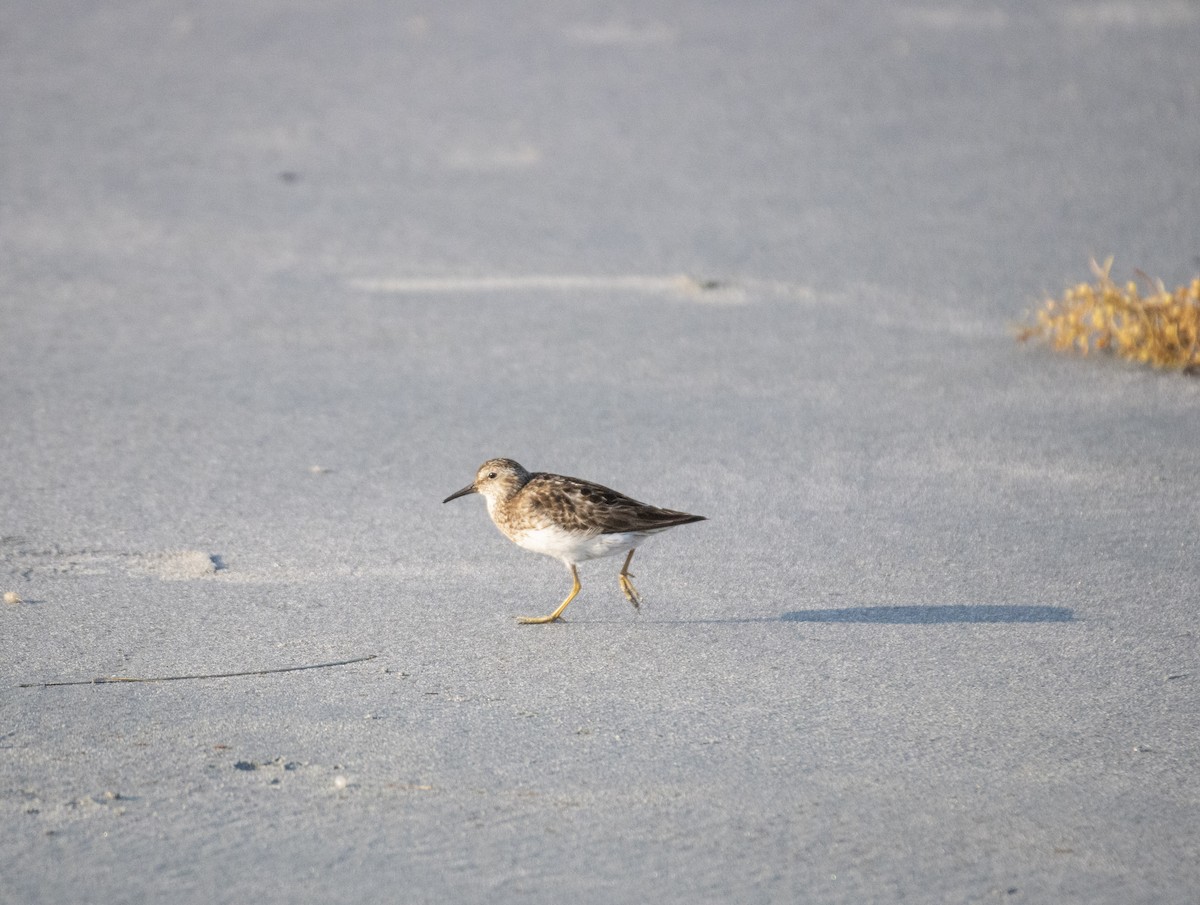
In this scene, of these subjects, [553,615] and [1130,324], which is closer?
[553,615]

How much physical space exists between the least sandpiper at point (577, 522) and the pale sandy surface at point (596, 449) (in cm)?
24

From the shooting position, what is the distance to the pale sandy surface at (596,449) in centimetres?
445

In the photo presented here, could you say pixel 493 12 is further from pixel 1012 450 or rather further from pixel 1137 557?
pixel 1137 557

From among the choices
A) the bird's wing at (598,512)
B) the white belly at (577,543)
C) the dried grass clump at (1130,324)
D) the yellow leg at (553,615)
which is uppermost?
the dried grass clump at (1130,324)

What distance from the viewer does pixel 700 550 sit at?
6852mm

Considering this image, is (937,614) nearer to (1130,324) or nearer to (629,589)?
(629,589)

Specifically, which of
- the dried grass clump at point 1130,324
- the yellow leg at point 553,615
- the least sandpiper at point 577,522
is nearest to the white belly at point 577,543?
the least sandpiper at point 577,522

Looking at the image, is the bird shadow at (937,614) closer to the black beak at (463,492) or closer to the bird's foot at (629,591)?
the bird's foot at (629,591)

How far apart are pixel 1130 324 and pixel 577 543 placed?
4699 millimetres

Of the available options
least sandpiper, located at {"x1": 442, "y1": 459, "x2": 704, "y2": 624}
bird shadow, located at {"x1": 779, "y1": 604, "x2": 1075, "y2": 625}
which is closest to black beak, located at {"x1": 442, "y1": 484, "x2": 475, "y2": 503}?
least sandpiper, located at {"x1": 442, "y1": 459, "x2": 704, "y2": 624}

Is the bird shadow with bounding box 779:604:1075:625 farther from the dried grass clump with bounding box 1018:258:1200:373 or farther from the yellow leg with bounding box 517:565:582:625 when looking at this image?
the dried grass clump with bounding box 1018:258:1200:373

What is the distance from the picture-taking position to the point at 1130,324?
30.3ft

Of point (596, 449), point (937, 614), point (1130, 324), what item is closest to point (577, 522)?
point (937, 614)

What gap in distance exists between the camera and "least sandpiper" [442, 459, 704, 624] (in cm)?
610
